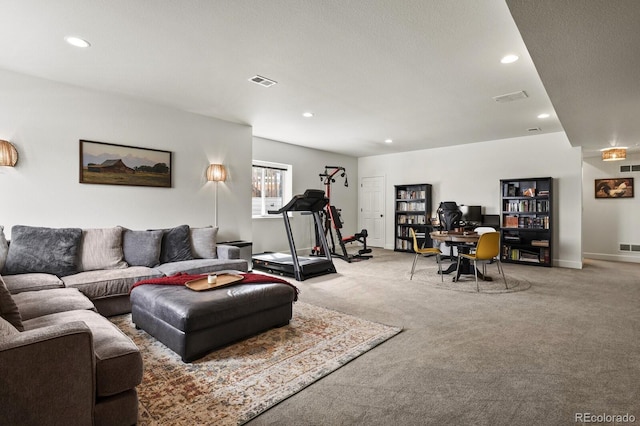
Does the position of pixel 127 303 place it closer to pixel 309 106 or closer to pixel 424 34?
pixel 309 106

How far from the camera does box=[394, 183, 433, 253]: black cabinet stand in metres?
8.05

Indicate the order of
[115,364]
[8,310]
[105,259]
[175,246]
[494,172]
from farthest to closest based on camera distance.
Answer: [494,172] → [175,246] → [105,259] → [8,310] → [115,364]

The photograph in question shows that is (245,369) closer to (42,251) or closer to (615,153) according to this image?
(42,251)

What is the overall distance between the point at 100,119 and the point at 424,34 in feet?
13.2

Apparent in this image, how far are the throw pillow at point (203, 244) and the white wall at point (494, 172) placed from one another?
532cm

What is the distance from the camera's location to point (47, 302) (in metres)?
2.47

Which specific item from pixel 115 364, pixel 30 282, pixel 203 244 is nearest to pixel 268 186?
pixel 203 244

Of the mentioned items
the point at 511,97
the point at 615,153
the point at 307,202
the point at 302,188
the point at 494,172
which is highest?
the point at 511,97

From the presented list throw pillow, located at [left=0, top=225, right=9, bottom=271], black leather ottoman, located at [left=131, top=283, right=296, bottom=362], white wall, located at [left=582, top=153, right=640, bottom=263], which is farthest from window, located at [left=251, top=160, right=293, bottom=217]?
white wall, located at [left=582, top=153, right=640, bottom=263]

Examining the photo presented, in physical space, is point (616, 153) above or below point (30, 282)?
above

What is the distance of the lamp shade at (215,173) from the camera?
17.6ft

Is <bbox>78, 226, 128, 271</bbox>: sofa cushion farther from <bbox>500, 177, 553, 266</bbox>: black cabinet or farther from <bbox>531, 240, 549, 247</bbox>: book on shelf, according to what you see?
<bbox>531, 240, 549, 247</bbox>: book on shelf

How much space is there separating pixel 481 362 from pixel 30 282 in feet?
12.7

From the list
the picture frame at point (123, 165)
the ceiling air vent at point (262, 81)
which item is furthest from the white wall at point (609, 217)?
the picture frame at point (123, 165)
